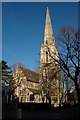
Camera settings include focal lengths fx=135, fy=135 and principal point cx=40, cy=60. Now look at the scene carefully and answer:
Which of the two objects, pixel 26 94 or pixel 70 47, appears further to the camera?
pixel 26 94

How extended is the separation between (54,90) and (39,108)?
10486mm

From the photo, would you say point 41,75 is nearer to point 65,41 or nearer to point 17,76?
point 17,76

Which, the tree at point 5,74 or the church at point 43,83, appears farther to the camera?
the tree at point 5,74

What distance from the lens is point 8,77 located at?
28219mm

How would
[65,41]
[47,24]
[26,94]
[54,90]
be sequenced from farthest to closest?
[47,24] → [26,94] → [54,90] → [65,41]

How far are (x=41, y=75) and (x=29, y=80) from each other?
14.2 metres

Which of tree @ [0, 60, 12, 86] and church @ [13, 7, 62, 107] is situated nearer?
church @ [13, 7, 62, 107]

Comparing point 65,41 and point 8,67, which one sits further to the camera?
point 8,67

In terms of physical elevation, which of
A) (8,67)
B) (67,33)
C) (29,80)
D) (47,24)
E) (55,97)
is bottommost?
(55,97)

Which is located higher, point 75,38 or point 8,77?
point 75,38

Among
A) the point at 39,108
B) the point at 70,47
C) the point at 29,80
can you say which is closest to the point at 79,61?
the point at 70,47

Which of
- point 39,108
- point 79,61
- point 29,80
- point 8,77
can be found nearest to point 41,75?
point 8,77

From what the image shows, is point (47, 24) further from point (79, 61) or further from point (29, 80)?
point (79, 61)

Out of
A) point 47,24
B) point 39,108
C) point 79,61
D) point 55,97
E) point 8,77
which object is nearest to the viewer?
point 79,61
